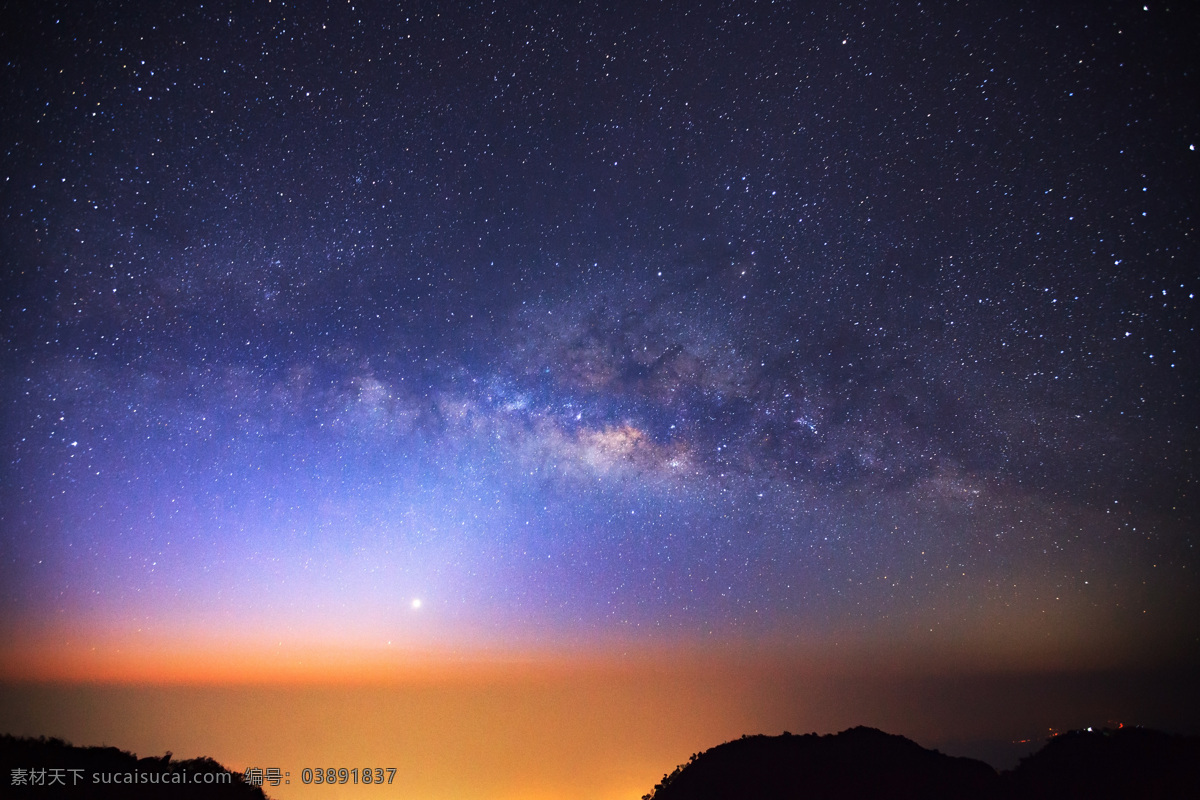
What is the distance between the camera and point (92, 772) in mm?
8328

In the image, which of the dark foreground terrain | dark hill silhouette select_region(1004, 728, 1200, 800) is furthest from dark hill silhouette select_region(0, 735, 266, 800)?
dark hill silhouette select_region(1004, 728, 1200, 800)

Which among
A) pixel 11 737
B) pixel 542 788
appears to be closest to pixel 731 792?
pixel 11 737

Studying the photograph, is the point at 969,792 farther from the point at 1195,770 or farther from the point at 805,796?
the point at 1195,770

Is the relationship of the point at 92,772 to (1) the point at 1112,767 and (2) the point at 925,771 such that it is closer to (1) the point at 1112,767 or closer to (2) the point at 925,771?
(2) the point at 925,771

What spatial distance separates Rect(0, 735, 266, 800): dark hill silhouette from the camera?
7.79 metres

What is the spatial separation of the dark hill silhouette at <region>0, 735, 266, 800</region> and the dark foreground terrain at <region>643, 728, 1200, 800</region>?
8278 millimetres

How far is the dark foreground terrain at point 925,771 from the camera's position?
10914mm

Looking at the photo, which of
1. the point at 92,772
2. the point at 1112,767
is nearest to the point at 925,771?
the point at 1112,767

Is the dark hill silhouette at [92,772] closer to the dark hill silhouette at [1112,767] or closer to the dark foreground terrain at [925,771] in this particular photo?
the dark foreground terrain at [925,771]

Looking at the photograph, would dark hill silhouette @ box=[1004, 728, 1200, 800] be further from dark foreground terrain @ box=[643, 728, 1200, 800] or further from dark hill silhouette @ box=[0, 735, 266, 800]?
dark hill silhouette @ box=[0, 735, 266, 800]

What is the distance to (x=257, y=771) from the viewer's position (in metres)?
9.91

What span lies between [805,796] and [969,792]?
3306mm

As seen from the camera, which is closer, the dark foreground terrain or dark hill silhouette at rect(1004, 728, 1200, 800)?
dark hill silhouette at rect(1004, 728, 1200, 800)

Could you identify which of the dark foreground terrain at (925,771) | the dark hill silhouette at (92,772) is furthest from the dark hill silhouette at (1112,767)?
the dark hill silhouette at (92,772)
